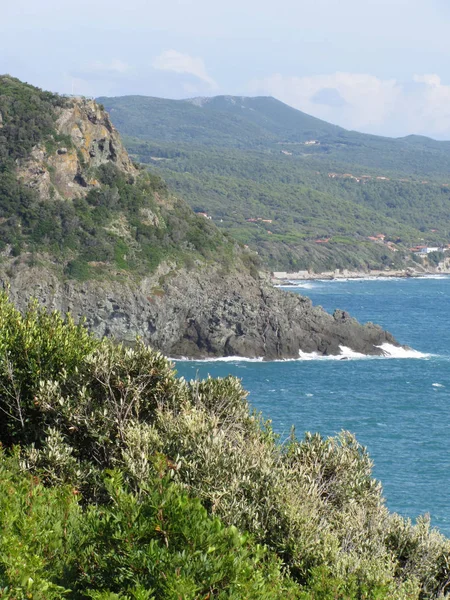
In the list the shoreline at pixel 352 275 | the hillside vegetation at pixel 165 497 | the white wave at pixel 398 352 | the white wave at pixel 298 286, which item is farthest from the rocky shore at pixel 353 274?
the hillside vegetation at pixel 165 497

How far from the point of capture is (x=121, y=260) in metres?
79.8

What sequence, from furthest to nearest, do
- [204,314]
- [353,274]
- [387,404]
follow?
[353,274] < [204,314] < [387,404]

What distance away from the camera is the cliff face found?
8281 cm

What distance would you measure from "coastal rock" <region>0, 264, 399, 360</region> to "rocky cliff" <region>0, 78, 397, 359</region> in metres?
0.11

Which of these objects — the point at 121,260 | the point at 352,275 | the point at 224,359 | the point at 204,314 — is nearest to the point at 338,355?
the point at 224,359

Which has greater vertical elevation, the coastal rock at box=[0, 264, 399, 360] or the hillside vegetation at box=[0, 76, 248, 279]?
the hillside vegetation at box=[0, 76, 248, 279]

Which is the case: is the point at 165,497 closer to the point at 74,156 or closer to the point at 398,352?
the point at 398,352

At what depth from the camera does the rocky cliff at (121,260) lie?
7481 cm

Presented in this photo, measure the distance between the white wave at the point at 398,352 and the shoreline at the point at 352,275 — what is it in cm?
7354

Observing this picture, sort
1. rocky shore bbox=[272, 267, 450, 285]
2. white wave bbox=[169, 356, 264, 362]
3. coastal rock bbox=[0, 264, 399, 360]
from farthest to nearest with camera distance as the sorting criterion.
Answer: rocky shore bbox=[272, 267, 450, 285], white wave bbox=[169, 356, 264, 362], coastal rock bbox=[0, 264, 399, 360]

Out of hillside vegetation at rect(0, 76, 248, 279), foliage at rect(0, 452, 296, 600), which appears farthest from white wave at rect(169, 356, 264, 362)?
foliage at rect(0, 452, 296, 600)

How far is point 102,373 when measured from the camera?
1816 centimetres

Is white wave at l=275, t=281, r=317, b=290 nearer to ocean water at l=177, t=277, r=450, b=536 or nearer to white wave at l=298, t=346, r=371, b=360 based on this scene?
ocean water at l=177, t=277, r=450, b=536

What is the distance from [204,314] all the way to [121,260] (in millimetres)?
9953
